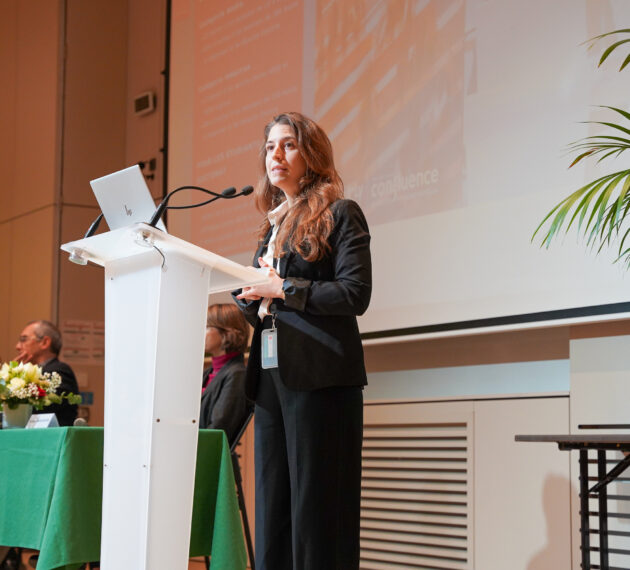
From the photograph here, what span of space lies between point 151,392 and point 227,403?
2047 mm

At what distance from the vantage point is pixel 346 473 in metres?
2.01

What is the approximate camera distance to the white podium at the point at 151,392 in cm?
161

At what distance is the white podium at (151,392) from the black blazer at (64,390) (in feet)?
7.70

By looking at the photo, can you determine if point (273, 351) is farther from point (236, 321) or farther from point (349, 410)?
point (236, 321)

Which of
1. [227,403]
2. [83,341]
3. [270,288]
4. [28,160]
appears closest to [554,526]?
[227,403]

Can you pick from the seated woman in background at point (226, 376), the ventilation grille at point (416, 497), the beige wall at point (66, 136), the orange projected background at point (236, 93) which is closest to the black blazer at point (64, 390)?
the seated woman in background at point (226, 376)

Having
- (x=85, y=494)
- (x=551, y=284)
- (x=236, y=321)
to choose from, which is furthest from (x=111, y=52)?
(x=85, y=494)

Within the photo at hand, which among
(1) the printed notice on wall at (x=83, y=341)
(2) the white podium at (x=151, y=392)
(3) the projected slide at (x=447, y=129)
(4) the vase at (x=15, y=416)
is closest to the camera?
(2) the white podium at (x=151, y=392)

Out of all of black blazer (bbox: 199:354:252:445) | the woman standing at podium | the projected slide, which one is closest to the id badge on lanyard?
the woman standing at podium

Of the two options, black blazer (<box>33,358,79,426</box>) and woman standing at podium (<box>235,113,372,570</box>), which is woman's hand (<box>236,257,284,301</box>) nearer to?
woman standing at podium (<box>235,113,372,570</box>)

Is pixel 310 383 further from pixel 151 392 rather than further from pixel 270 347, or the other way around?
pixel 151 392

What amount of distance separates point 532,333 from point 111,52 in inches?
180

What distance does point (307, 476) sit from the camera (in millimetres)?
1947

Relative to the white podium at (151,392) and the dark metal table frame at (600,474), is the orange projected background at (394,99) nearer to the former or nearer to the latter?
the dark metal table frame at (600,474)
